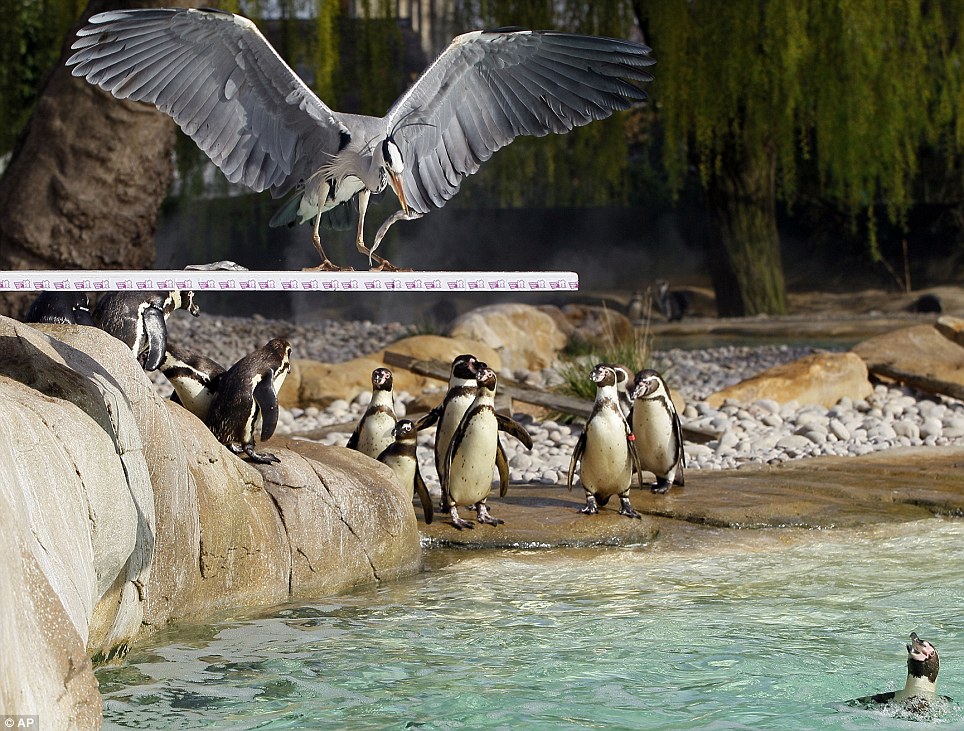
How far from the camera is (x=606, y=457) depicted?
5246 mm

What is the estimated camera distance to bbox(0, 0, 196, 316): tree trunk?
304 inches

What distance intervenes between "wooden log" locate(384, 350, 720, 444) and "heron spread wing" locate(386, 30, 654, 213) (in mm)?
3796

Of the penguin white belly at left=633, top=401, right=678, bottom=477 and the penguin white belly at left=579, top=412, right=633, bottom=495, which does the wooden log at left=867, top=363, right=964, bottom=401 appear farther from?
the penguin white belly at left=579, top=412, right=633, bottom=495

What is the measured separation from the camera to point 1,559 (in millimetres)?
2270

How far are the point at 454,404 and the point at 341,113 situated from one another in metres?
2.41

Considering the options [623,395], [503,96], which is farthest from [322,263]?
[623,395]

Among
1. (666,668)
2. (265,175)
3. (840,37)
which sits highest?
(840,37)

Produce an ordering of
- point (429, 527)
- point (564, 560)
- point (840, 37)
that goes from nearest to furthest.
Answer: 1. point (564, 560)
2. point (429, 527)
3. point (840, 37)

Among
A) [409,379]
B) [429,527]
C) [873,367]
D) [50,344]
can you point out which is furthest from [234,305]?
[50,344]

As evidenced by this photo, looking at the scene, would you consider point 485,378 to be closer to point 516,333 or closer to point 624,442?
point 624,442

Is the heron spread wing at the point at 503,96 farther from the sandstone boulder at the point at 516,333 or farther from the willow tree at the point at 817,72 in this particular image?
the willow tree at the point at 817,72

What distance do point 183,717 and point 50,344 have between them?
1.19 metres

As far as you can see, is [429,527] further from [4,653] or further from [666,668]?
[4,653]

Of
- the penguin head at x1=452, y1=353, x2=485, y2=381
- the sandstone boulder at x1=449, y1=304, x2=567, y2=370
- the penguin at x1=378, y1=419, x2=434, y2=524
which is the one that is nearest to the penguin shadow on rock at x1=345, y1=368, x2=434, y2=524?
the penguin at x1=378, y1=419, x2=434, y2=524
